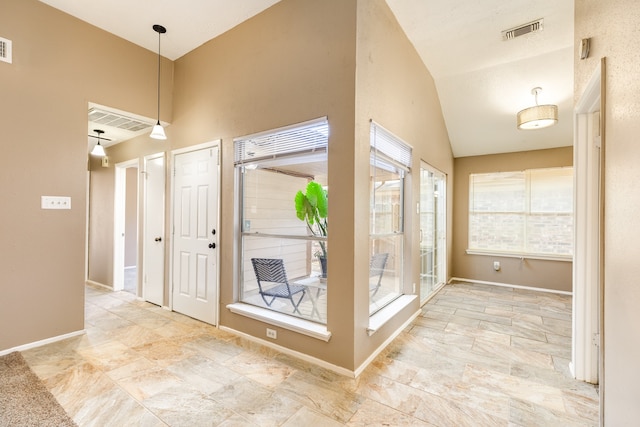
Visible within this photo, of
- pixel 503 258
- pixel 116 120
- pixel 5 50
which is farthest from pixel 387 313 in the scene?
pixel 5 50

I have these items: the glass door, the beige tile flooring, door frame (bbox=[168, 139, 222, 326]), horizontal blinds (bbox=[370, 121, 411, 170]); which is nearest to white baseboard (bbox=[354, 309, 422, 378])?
the beige tile flooring

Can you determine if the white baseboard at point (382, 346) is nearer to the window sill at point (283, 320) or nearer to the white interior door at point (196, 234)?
the window sill at point (283, 320)

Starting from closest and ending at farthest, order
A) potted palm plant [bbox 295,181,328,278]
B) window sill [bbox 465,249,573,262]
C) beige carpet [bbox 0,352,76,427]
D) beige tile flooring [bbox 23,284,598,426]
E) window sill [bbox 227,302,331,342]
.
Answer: beige carpet [bbox 0,352,76,427] < beige tile flooring [bbox 23,284,598,426] < window sill [bbox 227,302,331,342] < potted palm plant [bbox 295,181,328,278] < window sill [bbox 465,249,573,262]

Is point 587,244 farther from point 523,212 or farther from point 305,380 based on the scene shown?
point 523,212

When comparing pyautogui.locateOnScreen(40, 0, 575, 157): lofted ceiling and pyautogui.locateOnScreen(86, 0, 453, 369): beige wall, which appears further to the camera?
pyautogui.locateOnScreen(40, 0, 575, 157): lofted ceiling

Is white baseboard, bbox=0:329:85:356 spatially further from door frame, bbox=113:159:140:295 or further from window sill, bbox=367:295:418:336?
window sill, bbox=367:295:418:336

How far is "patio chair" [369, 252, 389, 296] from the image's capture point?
2951 millimetres

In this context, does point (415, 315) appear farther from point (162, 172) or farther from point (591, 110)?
point (162, 172)

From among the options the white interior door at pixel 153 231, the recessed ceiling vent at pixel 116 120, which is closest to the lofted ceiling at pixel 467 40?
the recessed ceiling vent at pixel 116 120

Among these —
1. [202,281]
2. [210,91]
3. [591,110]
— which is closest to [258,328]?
[202,281]

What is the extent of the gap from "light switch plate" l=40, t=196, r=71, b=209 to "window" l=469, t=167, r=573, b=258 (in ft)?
21.1

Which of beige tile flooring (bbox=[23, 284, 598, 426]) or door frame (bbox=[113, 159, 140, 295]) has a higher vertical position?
door frame (bbox=[113, 159, 140, 295])

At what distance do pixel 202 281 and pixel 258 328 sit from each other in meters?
1.03

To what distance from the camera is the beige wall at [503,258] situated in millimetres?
4988
